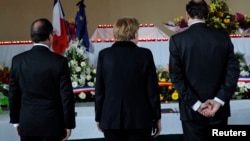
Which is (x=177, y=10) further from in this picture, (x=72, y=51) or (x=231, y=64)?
(x=231, y=64)

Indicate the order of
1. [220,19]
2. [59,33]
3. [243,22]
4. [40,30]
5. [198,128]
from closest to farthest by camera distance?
1. [40,30]
2. [198,128]
3. [220,19]
4. [59,33]
5. [243,22]

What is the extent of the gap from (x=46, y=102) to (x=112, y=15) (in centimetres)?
803

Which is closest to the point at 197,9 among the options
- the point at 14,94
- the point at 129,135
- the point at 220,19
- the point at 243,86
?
the point at 129,135

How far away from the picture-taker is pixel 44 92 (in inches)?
110

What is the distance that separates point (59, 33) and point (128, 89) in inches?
118

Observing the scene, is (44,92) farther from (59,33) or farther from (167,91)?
(59,33)

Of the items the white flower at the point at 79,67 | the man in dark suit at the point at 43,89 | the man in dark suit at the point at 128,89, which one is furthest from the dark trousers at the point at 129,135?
the white flower at the point at 79,67

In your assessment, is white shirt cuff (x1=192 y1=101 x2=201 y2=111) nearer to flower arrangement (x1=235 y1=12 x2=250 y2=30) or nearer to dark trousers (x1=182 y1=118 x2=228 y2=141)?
dark trousers (x1=182 y1=118 x2=228 y2=141)

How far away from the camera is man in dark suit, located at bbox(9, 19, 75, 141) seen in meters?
2.79

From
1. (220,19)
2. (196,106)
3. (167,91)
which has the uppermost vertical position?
(220,19)

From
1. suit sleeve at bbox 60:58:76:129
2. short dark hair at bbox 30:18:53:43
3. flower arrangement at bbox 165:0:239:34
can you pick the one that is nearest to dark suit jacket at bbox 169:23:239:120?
suit sleeve at bbox 60:58:76:129

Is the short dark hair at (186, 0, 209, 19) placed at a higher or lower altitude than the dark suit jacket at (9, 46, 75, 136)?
higher

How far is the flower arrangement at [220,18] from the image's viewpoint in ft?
17.7

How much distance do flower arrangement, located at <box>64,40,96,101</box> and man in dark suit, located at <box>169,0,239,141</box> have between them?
2183 millimetres
